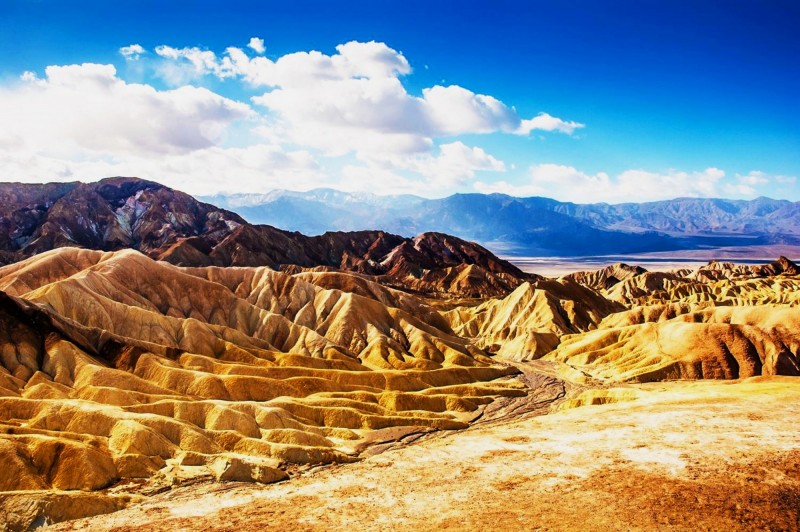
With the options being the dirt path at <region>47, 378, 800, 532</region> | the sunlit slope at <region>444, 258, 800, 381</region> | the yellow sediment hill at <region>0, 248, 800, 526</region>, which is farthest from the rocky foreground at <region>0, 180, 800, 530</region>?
the sunlit slope at <region>444, 258, 800, 381</region>

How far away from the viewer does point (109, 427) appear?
199 ft

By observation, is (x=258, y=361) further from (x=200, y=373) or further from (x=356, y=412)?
(x=356, y=412)

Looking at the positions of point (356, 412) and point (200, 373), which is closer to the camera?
point (356, 412)

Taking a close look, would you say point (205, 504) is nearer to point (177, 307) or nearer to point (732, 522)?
point (732, 522)

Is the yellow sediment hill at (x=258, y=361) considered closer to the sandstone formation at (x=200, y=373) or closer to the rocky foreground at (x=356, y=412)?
the sandstone formation at (x=200, y=373)

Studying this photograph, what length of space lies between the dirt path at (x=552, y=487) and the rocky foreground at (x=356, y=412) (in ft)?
0.79

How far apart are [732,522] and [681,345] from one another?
8201 cm

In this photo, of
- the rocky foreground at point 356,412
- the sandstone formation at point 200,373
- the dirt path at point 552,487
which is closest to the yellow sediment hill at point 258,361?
the sandstone formation at point 200,373

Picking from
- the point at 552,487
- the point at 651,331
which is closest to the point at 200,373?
the point at 552,487

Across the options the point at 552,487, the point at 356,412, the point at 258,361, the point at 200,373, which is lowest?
the point at 356,412

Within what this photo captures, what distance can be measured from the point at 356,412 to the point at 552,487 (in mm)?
38547

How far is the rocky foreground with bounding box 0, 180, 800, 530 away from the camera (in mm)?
43062

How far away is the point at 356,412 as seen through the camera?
7919 cm

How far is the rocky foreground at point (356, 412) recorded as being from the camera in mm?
43062
